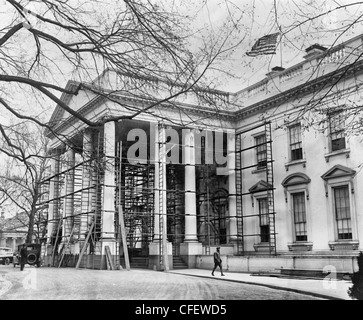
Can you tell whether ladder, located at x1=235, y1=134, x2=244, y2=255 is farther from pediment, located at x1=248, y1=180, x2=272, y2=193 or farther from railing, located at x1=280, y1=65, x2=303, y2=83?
railing, located at x1=280, y1=65, x2=303, y2=83

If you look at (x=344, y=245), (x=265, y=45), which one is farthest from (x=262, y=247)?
(x=265, y=45)

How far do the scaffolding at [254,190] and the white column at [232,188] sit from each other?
0.17 meters

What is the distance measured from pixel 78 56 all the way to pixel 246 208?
17.6 metres

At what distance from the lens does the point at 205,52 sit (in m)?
5.59

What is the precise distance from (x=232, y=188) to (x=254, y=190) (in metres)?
1.47

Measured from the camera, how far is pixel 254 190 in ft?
74.0

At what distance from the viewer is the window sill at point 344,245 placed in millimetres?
17612

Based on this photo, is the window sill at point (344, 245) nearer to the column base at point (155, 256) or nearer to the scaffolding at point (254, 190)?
the scaffolding at point (254, 190)

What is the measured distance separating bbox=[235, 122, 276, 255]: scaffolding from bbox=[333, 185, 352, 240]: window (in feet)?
10.0

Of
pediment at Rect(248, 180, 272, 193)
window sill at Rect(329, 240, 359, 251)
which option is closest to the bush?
window sill at Rect(329, 240, 359, 251)

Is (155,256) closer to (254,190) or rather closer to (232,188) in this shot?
(232,188)
